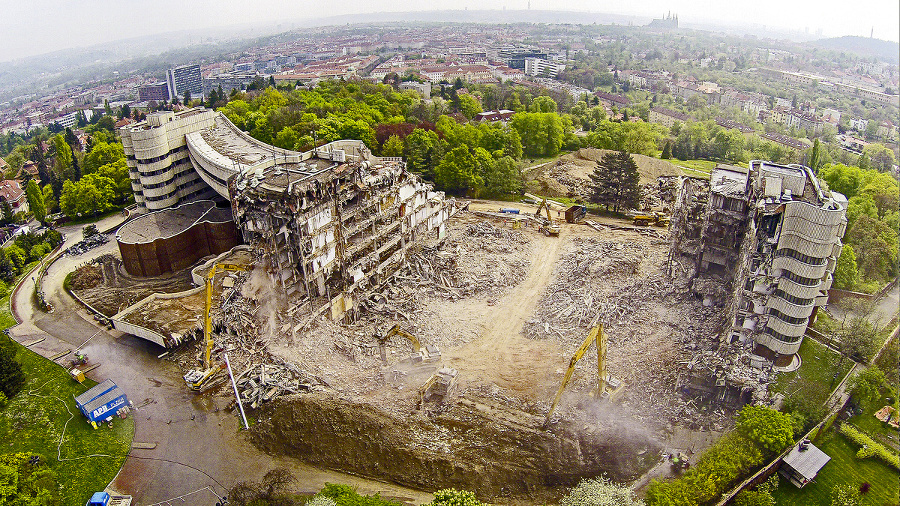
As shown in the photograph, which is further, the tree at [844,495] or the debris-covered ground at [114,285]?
the debris-covered ground at [114,285]

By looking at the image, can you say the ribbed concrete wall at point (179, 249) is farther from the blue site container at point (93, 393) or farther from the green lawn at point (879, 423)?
the green lawn at point (879, 423)

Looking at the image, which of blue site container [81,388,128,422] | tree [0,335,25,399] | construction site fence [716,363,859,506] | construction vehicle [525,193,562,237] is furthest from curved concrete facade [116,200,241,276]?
construction site fence [716,363,859,506]

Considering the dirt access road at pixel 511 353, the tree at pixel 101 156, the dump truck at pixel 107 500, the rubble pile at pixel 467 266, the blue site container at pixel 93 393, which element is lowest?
the dump truck at pixel 107 500

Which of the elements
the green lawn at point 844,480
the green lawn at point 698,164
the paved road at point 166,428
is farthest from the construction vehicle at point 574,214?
the paved road at point 166,428

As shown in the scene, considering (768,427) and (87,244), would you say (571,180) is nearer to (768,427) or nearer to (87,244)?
(768,427)

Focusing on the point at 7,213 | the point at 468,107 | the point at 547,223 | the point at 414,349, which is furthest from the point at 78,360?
the point at 468,107

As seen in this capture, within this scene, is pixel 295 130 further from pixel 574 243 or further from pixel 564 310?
pixel 564 310

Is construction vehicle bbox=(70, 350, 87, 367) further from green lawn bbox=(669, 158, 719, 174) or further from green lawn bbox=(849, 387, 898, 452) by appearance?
green lawn bbox=(669, 158, 719, 174)

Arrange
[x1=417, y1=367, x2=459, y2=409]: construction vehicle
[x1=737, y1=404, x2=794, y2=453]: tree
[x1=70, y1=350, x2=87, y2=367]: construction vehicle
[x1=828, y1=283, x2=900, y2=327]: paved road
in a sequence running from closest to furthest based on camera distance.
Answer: [x1=737, y1=404, x2=794, y2=453]: tree
[x1=417, y1=367, x2=459, y2=409]: construction vehicle
[x1=70, y1=350, x2=87, y2=367]: construction vehicle
[x1=828, y1=283, x2=900, y2=327]: paved road
